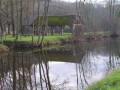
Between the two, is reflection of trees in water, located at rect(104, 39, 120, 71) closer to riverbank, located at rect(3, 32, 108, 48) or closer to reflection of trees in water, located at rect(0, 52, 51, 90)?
reflection of trees in water, located at rect(0, 52, 51, 90)

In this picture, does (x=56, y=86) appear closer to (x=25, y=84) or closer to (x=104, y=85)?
(x=25, y=84)

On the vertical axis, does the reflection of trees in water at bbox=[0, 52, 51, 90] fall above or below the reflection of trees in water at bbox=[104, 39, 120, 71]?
above

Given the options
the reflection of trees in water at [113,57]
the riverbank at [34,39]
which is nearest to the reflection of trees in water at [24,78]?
the reflection of trees in water at [113,57]

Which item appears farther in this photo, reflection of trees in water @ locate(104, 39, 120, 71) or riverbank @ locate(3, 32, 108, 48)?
riverbank @ locate(3, 32, 108, 48)

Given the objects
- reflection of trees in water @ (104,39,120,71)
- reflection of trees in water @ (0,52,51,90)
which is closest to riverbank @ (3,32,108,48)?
reflection of trees in water @ (104,39,120,71)

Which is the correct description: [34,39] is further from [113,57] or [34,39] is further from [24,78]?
[24,78]

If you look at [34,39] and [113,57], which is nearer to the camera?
[113,57]

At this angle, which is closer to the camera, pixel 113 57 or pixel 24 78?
pixel 24 78

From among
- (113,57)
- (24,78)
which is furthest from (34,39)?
(24,78)

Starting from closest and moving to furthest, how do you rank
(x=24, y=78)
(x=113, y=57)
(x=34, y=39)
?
(x=24, y=78) < (x=113, y=57) < (x=34, y=39)

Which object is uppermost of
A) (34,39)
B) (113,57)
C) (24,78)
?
(34,39)

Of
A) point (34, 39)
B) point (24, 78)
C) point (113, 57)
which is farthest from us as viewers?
point (34, 39)

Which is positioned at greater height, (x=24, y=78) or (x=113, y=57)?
(x=24, y=78)

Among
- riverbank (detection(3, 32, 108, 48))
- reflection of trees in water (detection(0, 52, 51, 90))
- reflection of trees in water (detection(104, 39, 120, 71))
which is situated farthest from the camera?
riverbank (detection(3, 32, 108, 48))
